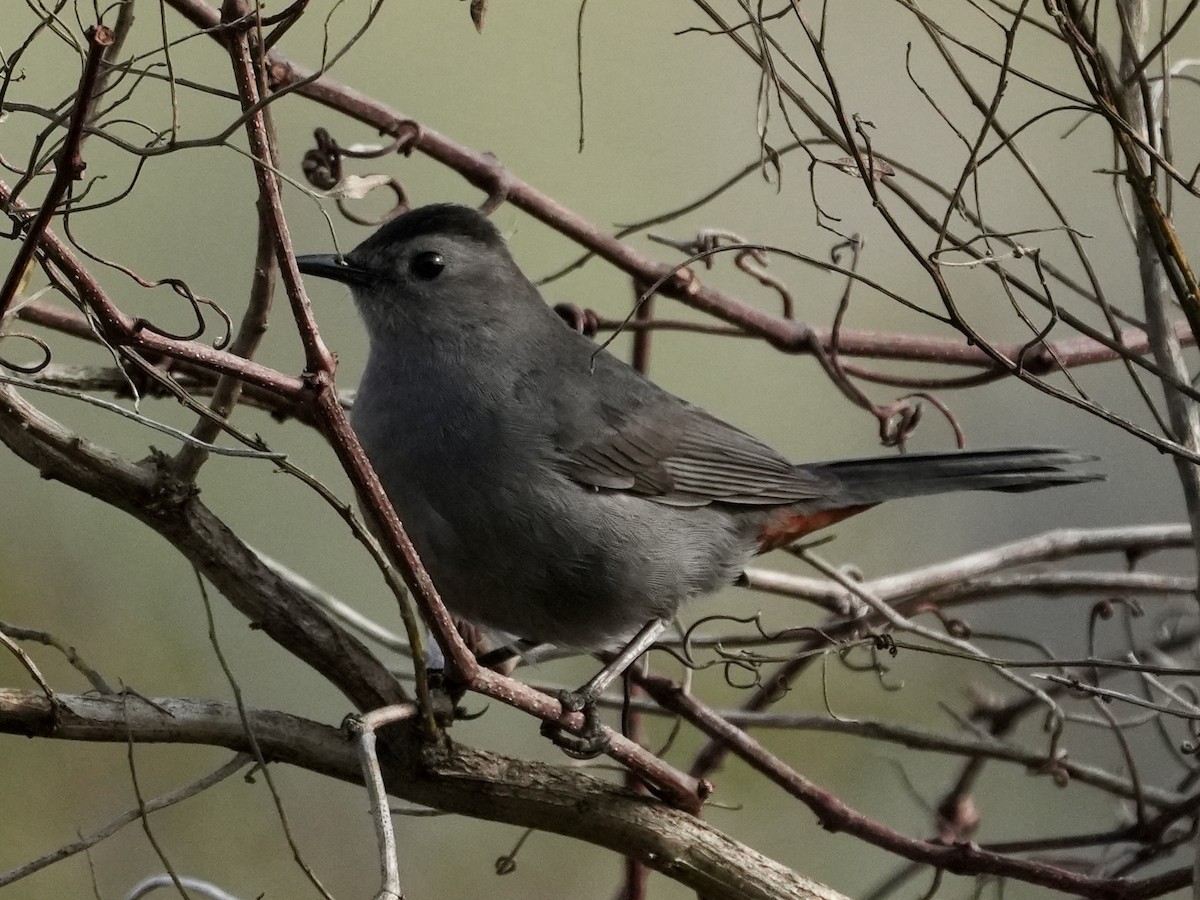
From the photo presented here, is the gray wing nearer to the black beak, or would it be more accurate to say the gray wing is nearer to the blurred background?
the blurred background

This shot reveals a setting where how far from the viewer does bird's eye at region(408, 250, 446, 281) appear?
3.23m

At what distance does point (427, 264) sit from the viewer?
3236mm

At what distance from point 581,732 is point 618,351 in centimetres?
185

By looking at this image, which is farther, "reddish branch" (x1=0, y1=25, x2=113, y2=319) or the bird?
the bird

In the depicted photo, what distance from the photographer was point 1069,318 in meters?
1.81

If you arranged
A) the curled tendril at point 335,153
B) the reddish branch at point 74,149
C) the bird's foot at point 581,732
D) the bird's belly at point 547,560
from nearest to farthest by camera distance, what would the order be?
the reddish branch at point 74,149
the bird's foot at point 581,732
the curled tendril at point 335,153
the bird's belly at point 547,560

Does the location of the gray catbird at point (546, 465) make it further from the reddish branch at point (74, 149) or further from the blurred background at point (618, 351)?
the reddish branch at point (74, 149)

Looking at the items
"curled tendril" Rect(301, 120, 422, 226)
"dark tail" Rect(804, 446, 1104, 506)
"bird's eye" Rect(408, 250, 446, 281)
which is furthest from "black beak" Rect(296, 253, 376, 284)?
"dark tail" Rect(804, 446, 1104, 506)

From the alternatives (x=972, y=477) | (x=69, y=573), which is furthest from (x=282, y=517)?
(x=972, y=477)

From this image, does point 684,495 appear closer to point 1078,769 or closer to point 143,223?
point 1078,769

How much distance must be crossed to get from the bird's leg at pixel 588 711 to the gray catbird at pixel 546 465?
202mm

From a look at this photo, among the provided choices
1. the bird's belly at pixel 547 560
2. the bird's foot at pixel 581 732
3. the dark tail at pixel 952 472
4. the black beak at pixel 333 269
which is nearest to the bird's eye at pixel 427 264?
the black beak at pixel 333 269

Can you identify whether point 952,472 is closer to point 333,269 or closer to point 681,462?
point 681,462

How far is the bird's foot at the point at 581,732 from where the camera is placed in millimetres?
2178
